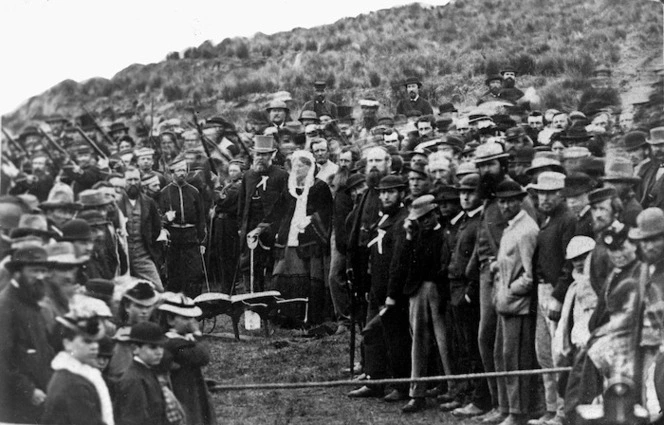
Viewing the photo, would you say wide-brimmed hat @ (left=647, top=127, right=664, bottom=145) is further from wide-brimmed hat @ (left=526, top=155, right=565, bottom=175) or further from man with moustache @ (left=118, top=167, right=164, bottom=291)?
man with moustache @ (left=118, top=167, right=164, bottom=291)

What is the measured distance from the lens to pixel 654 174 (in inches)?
350

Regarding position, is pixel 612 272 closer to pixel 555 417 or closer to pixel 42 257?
pixel 555 417

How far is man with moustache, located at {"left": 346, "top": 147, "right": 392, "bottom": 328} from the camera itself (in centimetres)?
1038

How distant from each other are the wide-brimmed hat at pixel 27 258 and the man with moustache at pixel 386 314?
2893 millimetres

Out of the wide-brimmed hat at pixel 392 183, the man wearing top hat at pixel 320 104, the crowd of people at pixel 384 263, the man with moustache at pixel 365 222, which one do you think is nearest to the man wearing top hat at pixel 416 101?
the crowd of people at pixel 384 263

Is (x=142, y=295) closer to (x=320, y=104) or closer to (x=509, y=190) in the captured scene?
(x=509, y=190)

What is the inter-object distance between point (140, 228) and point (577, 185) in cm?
400

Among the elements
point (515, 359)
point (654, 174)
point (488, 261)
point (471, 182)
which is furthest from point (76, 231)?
point (654, 174)

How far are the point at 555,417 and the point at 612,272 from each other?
3.89 ft

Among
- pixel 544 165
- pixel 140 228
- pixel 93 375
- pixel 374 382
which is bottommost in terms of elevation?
pixel 374 382

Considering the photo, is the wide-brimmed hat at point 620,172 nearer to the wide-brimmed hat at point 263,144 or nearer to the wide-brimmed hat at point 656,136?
the wide-brimmed hat at point 656,136

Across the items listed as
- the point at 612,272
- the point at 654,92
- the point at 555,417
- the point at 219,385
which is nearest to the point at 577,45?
Answer: the point at 654,92

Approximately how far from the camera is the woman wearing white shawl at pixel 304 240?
11297mm

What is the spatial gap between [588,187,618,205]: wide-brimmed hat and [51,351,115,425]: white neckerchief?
395 centimetres
